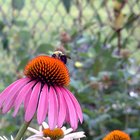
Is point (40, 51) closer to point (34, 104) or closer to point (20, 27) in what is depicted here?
point (20, 27)

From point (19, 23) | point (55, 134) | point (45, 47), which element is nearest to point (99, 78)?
point (45, 47)

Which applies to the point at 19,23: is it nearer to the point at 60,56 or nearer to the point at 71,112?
the point at 60,56

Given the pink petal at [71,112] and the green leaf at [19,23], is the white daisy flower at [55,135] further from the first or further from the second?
the green leaf at [19,23]

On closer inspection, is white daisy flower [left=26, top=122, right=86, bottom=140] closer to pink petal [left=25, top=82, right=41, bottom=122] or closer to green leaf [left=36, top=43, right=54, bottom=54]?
pink petal [left=25, top=82, right=41, bottom=122]

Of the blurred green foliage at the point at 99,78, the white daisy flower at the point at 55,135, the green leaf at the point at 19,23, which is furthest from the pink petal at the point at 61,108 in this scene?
the green leaf at the point at 19,23

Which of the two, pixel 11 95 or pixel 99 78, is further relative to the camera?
pixel 99 78

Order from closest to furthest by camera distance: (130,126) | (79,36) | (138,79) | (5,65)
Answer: (130,126) → (138,79) → (79,36) → (5,65)

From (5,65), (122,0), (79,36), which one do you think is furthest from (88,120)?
(5,65)

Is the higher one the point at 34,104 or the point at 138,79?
the point at 34,104
